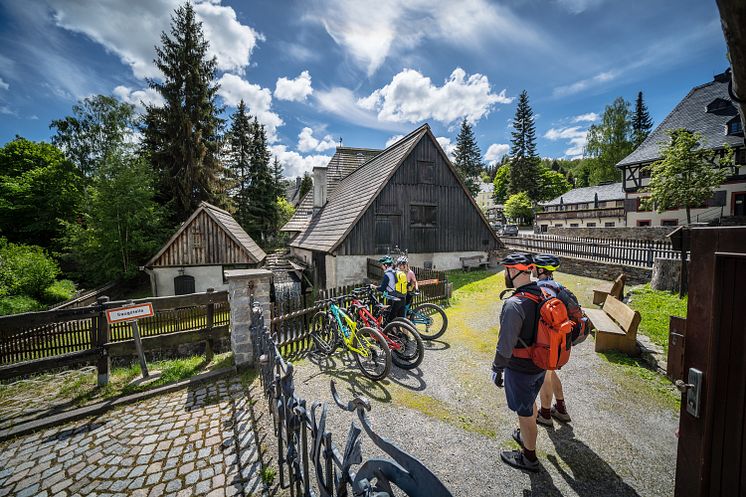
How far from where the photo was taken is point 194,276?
15141mm

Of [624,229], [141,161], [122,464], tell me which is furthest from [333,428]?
[624,229]

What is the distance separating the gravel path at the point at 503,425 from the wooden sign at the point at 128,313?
319 centimetres

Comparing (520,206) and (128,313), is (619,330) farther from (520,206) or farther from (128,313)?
(520,206)

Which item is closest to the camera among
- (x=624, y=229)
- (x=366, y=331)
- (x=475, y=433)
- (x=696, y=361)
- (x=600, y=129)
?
(x=696, y=361)

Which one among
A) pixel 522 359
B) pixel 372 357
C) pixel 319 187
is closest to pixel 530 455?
pixel 522 359

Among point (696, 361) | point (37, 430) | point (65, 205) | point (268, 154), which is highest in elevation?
point (268, 154)

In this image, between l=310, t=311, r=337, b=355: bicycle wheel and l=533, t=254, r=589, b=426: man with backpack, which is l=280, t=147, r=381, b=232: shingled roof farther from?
l=533, t=254, r=589, b=426: man with backpack

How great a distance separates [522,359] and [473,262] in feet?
46.7

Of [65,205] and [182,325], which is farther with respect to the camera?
[65,205]

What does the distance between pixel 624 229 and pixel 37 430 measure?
3155 centimetres

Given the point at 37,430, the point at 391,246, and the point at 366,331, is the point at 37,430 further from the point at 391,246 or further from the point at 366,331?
the point at 391,246

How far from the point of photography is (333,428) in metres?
3.79

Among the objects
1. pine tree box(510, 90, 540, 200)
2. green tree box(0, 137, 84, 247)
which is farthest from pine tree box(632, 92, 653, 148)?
green tree box(0, 137, 84, 247)

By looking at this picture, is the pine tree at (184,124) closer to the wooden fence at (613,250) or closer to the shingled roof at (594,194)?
the wooden fence at (613,250)
